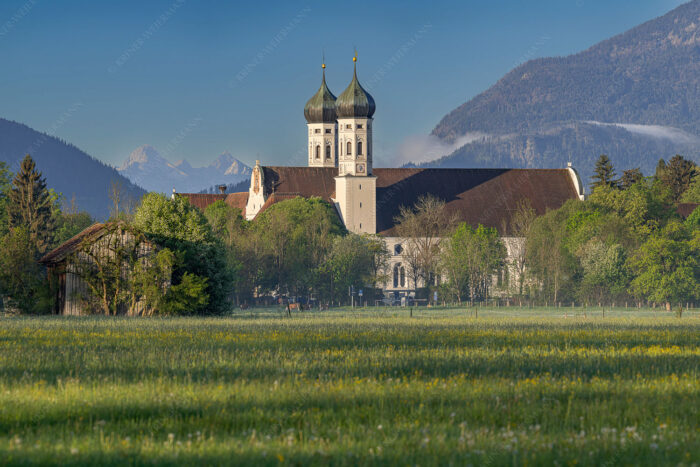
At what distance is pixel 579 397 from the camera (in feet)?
61.4

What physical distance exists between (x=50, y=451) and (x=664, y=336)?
28516 mm

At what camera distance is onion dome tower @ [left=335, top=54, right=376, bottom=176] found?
509ft

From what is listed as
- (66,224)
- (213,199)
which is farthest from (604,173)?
(213,199)

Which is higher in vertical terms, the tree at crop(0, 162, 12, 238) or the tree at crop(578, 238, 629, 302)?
the tree at crop(0, 162, 12, 238)

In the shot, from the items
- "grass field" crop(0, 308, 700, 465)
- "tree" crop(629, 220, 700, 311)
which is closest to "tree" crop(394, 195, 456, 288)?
"tree" crop(629, 220, 700, 311)

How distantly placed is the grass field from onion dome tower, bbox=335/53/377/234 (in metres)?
122

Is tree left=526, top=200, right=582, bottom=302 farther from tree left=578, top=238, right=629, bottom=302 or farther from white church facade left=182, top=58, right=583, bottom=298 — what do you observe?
white church facade left=182, top=58, right=583, bottom=298

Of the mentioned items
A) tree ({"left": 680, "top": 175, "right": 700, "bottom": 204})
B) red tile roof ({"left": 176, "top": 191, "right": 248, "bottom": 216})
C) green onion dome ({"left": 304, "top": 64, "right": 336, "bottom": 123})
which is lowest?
tree ({"left": 680, "top": 175, "right": 700, "bottom": 204})

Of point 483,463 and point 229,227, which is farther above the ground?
point 229,227

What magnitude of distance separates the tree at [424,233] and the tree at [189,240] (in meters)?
63.5

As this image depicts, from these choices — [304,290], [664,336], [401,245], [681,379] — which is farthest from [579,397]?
[401,245]

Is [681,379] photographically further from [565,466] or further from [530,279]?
[530,279]

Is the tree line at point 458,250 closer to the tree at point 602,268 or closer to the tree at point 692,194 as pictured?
the tree at point 602,268

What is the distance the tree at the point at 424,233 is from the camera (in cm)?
12912
